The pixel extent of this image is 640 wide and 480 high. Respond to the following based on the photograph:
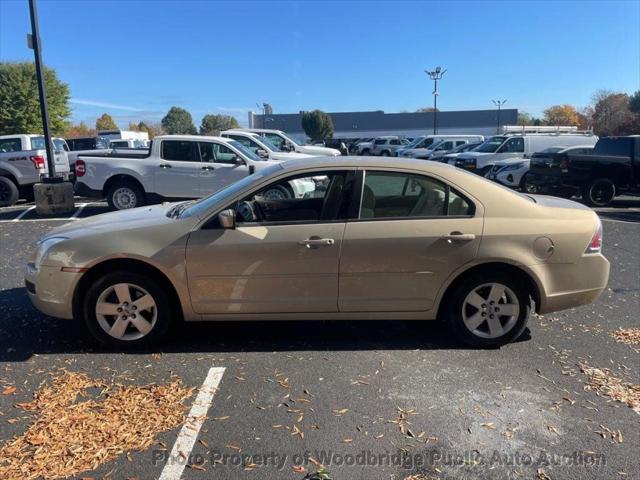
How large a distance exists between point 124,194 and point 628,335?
1010 cm

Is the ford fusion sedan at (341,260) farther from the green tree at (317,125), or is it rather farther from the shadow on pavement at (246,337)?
the green tree at (317,125)

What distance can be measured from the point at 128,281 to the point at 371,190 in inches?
83.1

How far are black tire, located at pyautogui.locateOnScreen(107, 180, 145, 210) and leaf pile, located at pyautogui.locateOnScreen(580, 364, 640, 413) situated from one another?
991cm

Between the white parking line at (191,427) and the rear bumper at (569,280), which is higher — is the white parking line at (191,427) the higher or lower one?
the lower one

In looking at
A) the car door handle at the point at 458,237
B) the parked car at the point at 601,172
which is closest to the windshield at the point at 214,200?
the car door handle at the point at 458,237

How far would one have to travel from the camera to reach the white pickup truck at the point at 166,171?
442 inches

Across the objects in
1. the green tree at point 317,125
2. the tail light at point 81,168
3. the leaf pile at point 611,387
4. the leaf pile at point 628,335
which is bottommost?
the leaf pile at point 611,387

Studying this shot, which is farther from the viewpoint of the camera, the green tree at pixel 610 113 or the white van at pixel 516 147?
the green tree at pixel 610 113

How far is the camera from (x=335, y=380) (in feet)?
12.3

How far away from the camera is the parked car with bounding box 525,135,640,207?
13125 mm

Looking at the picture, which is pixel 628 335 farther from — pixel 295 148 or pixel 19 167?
pixel 295 148

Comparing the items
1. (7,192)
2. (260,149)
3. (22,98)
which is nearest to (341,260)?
(260,149)

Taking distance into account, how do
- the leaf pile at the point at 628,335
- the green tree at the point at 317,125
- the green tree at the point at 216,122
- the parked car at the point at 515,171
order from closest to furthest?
the leaf pile at the point at 628,335 → the parked car at the point at 515,171 → the green tree at the point at 317,125 → the green tree at the point at 216,122

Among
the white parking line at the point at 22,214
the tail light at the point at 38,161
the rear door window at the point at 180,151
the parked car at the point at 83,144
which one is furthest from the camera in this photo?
the parked car at the point at 83,144
